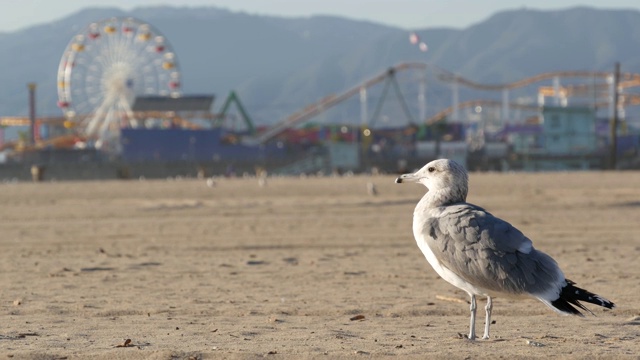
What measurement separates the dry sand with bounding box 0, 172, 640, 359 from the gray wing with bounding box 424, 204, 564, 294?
378 mm

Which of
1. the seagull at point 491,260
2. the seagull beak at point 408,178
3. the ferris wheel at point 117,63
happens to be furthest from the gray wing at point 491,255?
the ferris wheel at point 117,63

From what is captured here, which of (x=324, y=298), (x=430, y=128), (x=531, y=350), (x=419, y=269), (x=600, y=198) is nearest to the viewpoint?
(x=531, y=350)

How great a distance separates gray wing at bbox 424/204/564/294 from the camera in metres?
6.00

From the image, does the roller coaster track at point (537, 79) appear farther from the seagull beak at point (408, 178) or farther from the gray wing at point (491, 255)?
the gray wing at point (491, 255)

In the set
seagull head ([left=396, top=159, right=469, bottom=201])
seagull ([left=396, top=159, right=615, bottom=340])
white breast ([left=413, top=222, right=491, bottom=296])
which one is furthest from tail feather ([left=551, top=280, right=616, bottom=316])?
seagull head ([left=396, top=159, right=469, bottom=201])

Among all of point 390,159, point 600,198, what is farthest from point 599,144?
point 600,198

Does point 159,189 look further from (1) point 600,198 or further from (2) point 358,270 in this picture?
(2) point 358,270

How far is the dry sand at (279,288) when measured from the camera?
20.7 feet

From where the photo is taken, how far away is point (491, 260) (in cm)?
601

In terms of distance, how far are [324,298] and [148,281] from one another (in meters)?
2.09

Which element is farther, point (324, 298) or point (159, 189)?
point (159, 189)

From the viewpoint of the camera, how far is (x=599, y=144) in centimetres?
7200

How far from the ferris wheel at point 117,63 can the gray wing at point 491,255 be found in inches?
2400

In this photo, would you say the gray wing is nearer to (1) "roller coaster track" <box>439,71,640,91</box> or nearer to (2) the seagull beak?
(2) the seagull beak
